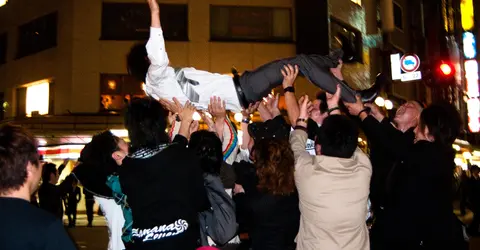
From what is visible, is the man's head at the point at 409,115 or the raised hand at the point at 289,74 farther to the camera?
the man's head at the point at 409,115

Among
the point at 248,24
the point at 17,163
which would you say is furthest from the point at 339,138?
the point at 248,24

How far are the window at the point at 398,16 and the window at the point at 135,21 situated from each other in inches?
537

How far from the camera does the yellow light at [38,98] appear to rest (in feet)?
68.1

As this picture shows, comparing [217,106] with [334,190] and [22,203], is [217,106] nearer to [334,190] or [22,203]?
[334,190]

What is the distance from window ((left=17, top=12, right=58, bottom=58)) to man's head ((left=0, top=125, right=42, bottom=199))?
1930 centimetres

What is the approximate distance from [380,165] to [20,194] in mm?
3408

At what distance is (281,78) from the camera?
4.76m

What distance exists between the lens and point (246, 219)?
437 centimetres

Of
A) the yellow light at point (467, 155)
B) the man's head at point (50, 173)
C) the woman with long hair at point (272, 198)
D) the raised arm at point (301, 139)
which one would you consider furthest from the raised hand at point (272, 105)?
the yellow light at point (467, 155)

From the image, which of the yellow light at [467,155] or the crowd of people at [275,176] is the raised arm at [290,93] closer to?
the crowd of people at [275,176]

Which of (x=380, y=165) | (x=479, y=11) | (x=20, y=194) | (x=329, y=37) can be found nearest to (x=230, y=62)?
(x=329, y=37)

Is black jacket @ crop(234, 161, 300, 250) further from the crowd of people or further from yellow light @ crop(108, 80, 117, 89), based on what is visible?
yellow light @ crop(108, 80, 117, 89)

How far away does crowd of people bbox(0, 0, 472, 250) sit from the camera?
3531 mm

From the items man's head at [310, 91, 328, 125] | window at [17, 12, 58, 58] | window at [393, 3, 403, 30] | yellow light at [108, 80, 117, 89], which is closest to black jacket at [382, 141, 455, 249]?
man's head at [310, 91, 328, 125]
